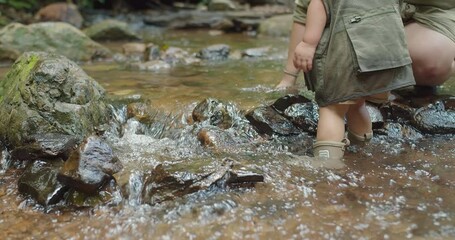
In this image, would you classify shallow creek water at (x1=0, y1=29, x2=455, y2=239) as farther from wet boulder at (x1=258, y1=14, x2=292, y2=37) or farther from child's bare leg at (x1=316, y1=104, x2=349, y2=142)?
wet boulder at (x1=258, y1=14, x2=292, y2=37)

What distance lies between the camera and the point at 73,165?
2059 millimetres

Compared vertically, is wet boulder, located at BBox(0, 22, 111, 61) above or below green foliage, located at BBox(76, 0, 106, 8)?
above

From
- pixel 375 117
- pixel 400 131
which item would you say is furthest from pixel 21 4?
pixel 400 131

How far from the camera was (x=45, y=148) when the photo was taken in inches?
93.8

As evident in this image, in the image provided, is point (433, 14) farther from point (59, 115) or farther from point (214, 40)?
point (214, 40)

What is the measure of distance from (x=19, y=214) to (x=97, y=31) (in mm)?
6656

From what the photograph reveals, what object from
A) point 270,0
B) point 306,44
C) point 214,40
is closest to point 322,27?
point 306,44

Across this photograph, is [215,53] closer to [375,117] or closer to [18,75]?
[18,75]

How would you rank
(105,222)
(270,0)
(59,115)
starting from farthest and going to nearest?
1. (270,0)
2. (59,115)
3. (105,222)

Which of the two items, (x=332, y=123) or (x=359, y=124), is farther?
(x=359, y=124)

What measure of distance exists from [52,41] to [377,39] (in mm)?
4935

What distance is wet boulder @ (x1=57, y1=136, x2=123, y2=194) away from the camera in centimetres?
203

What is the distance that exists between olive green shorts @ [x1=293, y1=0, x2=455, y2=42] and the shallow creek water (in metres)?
0.66

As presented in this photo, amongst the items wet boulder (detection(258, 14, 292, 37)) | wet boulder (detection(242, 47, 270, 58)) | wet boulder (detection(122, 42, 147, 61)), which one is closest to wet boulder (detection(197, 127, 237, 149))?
wet boulder (detection(242, 47, 270, 58))
